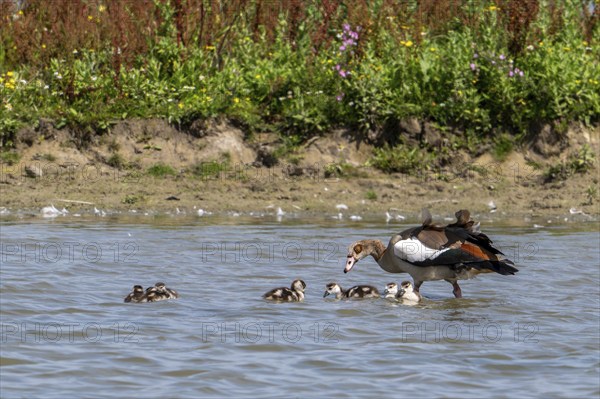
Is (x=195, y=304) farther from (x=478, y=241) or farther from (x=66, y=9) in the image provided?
(x=66, y=9)

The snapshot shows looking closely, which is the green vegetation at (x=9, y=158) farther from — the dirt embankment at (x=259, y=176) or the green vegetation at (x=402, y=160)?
the green vegetation at (x=402, y=160)

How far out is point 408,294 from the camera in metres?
10.6

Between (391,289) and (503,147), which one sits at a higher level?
(503,147)

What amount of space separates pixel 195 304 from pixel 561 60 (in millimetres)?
8046

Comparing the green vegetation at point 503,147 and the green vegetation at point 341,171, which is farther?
the green vegetation at point 503,147

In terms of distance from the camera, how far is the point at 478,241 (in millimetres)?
10461

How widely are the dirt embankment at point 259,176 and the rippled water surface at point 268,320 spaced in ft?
3.52

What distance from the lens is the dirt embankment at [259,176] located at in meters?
15.5

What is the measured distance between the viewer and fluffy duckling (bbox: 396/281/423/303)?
10.6 metres

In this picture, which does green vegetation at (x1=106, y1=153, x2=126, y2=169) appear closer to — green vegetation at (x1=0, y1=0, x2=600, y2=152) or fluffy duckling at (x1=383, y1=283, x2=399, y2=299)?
green vegetation at (x1=0, y1=0, x2=600, y2=152)

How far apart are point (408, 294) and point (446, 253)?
508 mm

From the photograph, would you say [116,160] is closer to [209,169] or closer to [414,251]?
[209,169]

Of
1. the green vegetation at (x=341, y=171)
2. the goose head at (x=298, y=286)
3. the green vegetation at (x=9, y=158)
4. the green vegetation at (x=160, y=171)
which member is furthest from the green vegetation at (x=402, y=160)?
the goose head at (x=298, y=286)

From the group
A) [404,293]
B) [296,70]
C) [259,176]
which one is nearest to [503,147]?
[296,70]
